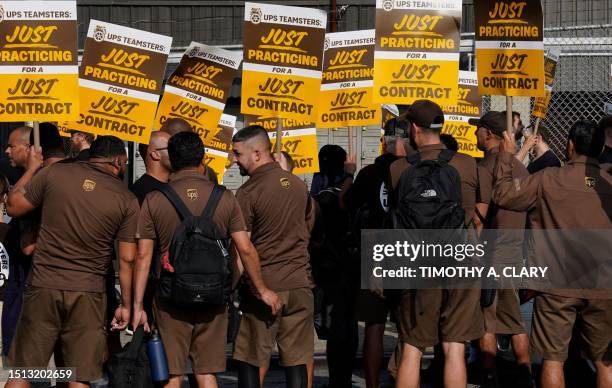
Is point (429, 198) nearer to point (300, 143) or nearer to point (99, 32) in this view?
point (99, 32)

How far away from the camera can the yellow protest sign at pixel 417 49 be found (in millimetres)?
10102

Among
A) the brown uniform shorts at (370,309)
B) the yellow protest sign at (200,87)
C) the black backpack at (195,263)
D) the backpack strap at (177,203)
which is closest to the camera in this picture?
the black backpack at (195,263)

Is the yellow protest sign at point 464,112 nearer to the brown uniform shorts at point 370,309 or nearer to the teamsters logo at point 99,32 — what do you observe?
the teamsters logo at point 99,32

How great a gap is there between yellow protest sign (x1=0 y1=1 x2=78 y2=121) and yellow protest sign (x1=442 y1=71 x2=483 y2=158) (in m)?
4.54

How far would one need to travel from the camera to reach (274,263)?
308 inches

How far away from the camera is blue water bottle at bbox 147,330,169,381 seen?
7.11 m

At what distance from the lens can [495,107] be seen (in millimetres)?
14297

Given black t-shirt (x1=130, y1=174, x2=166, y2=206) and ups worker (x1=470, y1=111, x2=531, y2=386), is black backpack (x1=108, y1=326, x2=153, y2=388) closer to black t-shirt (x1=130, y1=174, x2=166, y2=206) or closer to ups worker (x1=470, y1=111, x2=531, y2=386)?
black t-shirt (x1=130, y1=174, x2=166, y2=206)

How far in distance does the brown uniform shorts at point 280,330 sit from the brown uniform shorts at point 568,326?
4.92ft

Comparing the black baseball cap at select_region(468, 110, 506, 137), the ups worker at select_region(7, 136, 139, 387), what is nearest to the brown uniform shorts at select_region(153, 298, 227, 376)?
the ups worker at select_region(7, 136, 139, 387)

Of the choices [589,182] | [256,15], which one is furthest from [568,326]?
[256,15]

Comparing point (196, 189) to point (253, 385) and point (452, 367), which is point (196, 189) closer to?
point (253, 385)

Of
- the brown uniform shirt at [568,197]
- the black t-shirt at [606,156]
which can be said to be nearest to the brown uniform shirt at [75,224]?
the brown uniform shirt at [568,197]

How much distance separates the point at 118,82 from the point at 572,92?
7.35 metres
